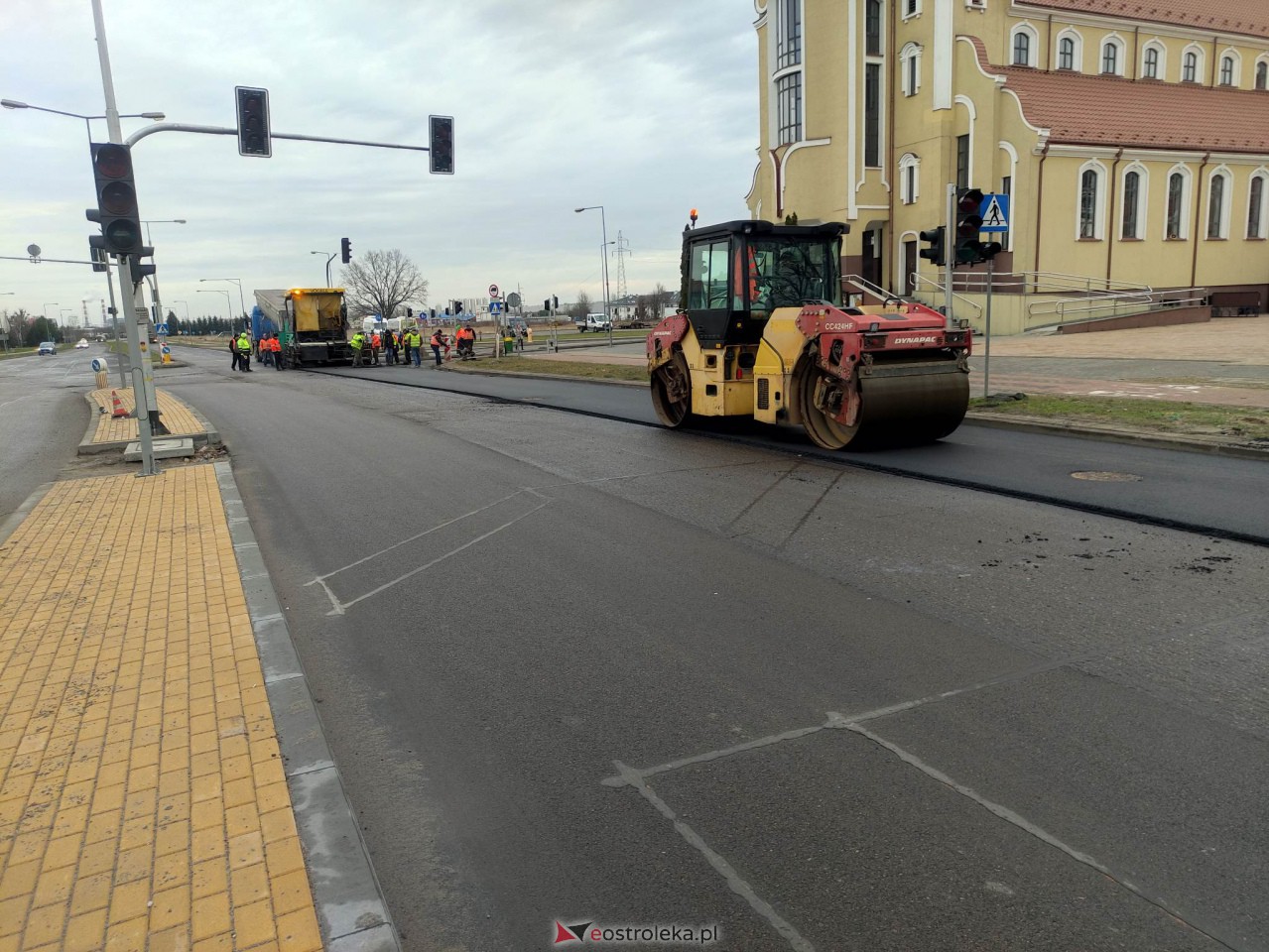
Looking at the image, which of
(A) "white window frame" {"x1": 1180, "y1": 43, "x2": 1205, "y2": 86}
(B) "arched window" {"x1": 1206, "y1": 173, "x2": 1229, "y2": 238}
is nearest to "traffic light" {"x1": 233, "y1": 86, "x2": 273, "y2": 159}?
(B) "arched window" {"x1": 1206, "y1": 173, "x2": 1229, "y2": 238}

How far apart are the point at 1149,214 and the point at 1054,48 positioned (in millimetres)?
9329

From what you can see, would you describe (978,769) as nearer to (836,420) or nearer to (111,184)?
(836,420)

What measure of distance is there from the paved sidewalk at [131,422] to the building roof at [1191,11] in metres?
38.5

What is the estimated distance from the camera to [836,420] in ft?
38.3

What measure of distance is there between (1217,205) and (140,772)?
4643 cm

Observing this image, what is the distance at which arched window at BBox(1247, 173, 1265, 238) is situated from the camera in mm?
40281

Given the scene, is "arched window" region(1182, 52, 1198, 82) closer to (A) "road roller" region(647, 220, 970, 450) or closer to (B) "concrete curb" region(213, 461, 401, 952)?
(A) "road roller" region(647, 220, 970, 450)

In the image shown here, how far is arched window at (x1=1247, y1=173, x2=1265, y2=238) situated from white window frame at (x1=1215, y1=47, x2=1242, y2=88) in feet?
29.2

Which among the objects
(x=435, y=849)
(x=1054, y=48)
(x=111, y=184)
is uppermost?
(x=1054, y=48)

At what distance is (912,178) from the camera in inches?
1601

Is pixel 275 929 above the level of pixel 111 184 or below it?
below

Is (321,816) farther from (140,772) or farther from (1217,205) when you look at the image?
(1217,205)

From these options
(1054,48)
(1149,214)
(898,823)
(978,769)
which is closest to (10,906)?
(898,823)

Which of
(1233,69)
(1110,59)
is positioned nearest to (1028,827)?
(1110,59)
